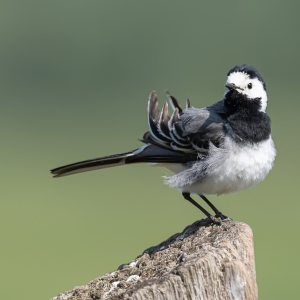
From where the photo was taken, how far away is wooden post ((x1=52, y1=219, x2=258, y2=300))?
4.12m

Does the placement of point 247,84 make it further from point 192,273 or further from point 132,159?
point 192,273

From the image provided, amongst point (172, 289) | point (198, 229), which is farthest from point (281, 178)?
point (172, 289)

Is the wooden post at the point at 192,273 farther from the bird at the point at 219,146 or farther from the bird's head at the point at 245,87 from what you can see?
the bird's head at the point at 245,87

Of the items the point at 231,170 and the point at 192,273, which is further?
the point at 231,170

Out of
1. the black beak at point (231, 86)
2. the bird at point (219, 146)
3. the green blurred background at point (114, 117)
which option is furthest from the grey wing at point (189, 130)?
the green blurred background at point (114, 117)

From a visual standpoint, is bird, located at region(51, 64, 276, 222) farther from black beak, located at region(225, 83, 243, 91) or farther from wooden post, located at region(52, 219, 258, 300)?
wooden post, located at region(52, 219, 258, 300)

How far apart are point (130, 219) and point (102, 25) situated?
1288cm

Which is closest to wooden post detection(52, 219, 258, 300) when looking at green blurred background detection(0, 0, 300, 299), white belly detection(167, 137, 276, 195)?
white belly detection(167, 137, 276, 195)

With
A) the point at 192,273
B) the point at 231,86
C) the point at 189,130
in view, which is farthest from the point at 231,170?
the point at 192,273

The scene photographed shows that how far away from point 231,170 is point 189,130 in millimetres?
520

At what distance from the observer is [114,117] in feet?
77.2

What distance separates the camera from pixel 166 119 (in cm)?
738

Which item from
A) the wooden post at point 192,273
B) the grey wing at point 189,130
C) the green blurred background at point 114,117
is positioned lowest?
the wooden post at point 192,273

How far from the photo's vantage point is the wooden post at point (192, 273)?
4121 mm
